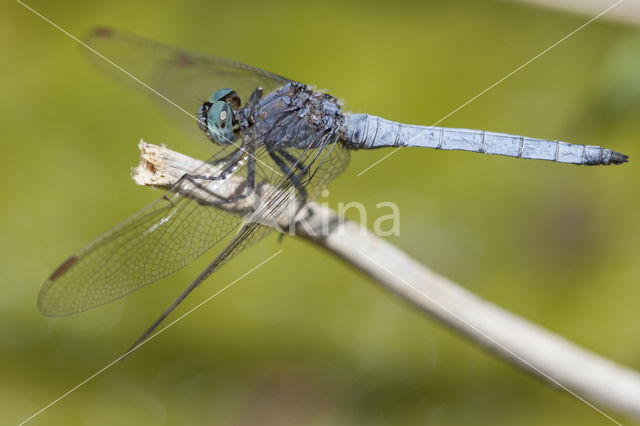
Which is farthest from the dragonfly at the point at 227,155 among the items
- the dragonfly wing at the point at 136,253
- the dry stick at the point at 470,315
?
the dry stick at the point at 470,315

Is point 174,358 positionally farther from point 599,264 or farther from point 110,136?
point 599,264

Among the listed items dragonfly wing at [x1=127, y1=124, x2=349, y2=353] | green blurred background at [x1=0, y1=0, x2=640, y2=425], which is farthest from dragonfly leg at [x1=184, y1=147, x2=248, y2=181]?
green blurred background at [x1=0, y1=0, x2=640, y2=425]

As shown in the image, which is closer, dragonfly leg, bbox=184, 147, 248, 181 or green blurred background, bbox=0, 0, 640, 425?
dragonfly leg, bbox=184, 147, 248, 181

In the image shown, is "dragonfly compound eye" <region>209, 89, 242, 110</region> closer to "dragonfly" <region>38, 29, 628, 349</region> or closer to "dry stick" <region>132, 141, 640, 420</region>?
"dragonfly" <region>38, 29, 628, 349</region>

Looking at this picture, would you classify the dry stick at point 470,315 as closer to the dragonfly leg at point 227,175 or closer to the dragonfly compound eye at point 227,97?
the dragonfly leg at point 227,175

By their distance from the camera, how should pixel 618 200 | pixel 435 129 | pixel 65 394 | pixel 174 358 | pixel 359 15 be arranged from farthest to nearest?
pixel 359 15 < pixel 618 200 < pixel 435 129 < pixel 174 358 < pixel 65 394

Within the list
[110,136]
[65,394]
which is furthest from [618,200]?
[65,394]
